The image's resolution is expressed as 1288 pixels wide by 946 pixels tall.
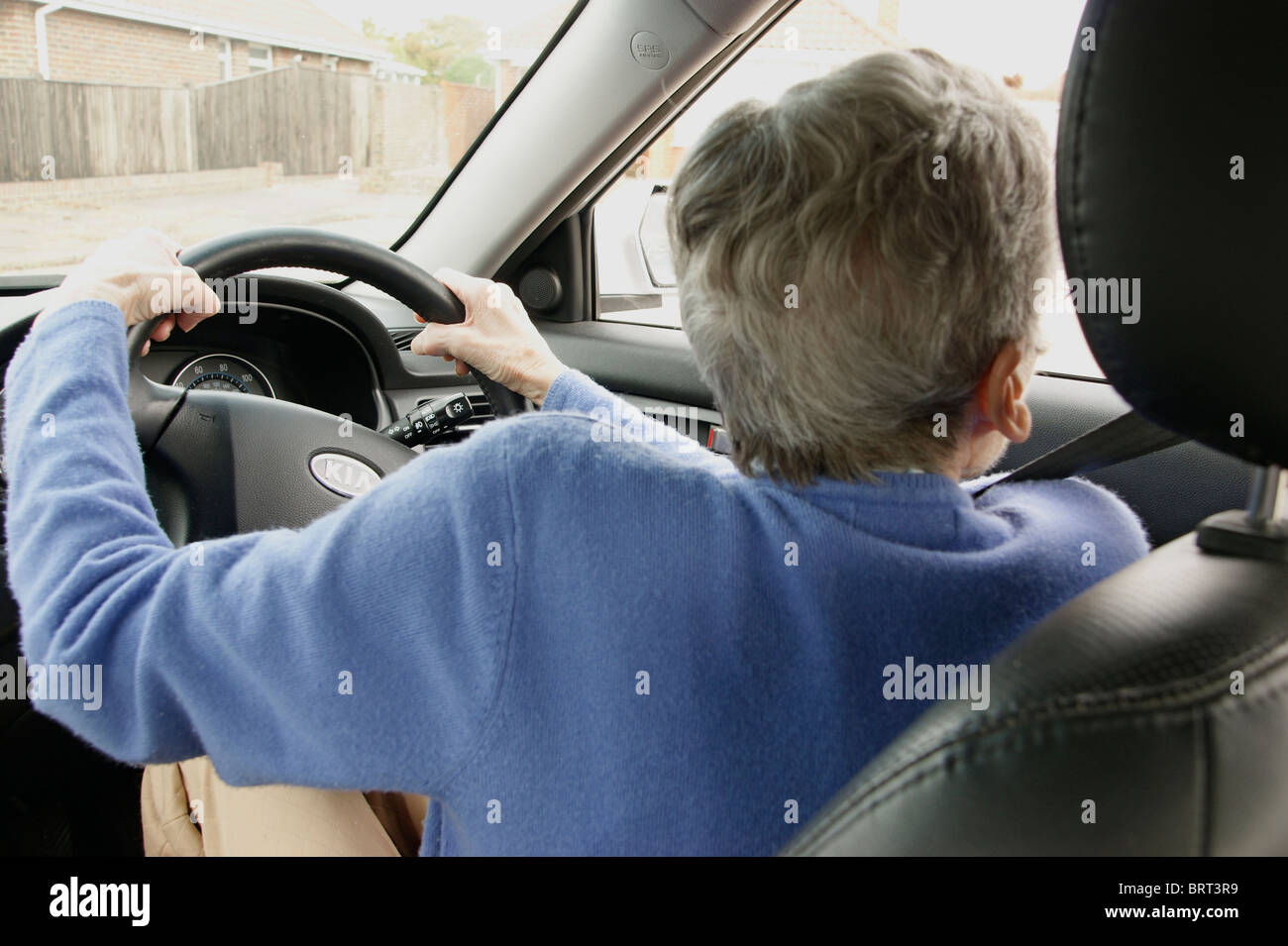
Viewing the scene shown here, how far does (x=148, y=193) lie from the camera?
2178mm

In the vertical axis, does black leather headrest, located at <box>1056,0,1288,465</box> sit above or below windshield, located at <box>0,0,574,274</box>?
below

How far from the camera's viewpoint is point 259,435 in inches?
53.8

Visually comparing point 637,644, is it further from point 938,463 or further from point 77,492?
point 77,492

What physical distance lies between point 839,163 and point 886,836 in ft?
1.42

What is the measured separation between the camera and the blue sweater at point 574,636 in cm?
73

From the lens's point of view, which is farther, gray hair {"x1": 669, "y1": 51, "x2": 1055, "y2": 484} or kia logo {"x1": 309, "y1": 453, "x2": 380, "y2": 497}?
kia logo {"x1": 309, "y1": 453, "x2": 380, "y2": 497}

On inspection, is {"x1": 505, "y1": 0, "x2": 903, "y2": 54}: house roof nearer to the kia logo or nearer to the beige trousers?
the kia logo

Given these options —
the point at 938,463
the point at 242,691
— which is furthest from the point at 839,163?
the point at 242,691

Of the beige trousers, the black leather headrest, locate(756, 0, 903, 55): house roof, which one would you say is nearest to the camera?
the black leather headrest

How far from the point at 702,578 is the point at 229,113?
2.12 m

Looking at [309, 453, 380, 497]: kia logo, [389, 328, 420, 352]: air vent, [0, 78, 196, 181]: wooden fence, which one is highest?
[0, 78, 196, 181]: wooden fence

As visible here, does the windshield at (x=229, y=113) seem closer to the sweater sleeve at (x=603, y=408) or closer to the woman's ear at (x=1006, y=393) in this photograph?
the sweater sleeve at (x=603, y=408)

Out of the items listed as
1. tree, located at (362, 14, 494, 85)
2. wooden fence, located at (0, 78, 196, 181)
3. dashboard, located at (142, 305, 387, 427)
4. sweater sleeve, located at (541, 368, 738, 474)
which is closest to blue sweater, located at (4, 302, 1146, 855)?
sweater sleeve, located at (541, 368, 738, 474)

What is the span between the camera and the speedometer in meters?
1.82
